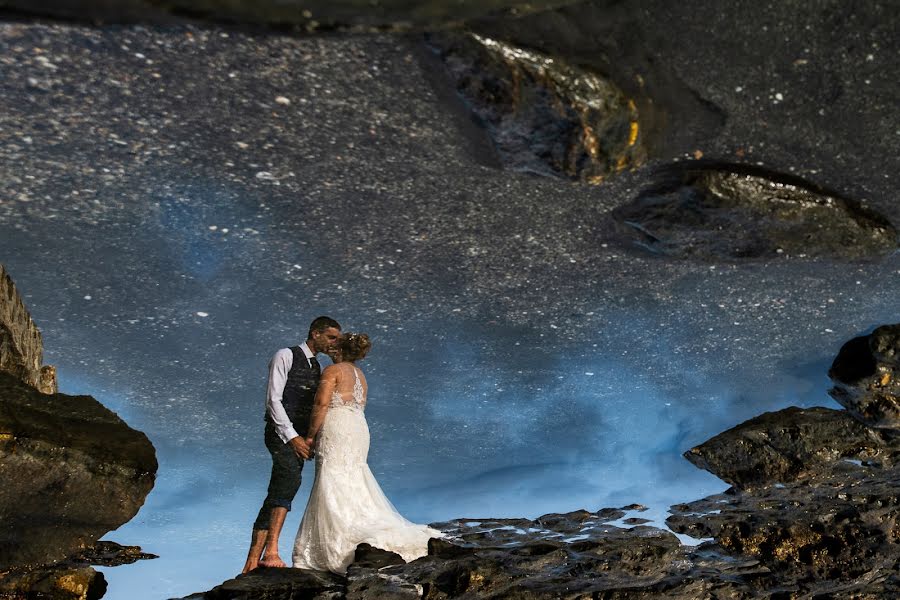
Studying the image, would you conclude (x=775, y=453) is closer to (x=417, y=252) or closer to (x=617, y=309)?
(x=617, y=309)

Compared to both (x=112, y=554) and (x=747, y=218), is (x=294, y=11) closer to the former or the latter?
(x=747, y=218)

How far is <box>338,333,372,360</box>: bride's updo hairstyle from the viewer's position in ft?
17.2

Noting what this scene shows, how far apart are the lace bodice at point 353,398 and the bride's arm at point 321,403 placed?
45mm

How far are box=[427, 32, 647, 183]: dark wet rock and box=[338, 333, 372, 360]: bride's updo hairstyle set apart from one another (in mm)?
1950

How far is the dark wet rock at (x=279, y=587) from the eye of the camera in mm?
4379

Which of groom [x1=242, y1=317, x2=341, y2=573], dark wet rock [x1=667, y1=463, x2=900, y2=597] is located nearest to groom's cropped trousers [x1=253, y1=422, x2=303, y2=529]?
groom [x1=242, y1=317, x2=341, y2=573]

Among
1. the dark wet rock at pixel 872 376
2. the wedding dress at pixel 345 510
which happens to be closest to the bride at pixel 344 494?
the wedding dress at pixel 345 510

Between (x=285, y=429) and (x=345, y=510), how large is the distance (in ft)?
2.31

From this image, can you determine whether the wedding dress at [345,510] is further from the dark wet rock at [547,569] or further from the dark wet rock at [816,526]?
the dark wet rock at [816,526]

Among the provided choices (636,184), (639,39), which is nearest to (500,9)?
(639,39)

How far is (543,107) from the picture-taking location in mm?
3443

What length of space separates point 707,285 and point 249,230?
391cm

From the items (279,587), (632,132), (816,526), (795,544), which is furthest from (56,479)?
(816,526)

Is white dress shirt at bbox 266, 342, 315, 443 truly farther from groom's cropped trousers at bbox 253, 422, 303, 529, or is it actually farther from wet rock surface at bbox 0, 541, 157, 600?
wet rock surface at bbox 0, 541, 157, 600
